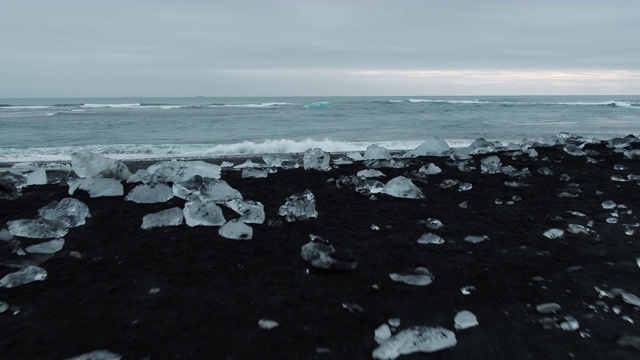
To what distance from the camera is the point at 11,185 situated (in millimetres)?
3965

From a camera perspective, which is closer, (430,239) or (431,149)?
(430,239)

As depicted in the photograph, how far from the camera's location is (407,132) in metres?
16.8

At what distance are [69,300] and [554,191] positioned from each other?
397cm

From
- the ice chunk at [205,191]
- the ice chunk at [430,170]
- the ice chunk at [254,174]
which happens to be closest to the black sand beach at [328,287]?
the ice chunk at [205,191]

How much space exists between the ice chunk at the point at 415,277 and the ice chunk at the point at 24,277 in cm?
170

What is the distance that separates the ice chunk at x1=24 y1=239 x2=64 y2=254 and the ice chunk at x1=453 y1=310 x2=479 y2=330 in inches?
85.5

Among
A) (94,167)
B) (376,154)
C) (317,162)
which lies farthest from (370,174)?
(94,167)

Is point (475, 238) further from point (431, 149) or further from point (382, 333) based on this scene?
point (431, 149)

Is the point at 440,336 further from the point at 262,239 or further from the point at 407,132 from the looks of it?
the point at 407,132

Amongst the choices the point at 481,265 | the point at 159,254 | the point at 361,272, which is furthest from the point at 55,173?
the point at 481,265

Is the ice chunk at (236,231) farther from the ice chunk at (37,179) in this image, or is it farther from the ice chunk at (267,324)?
the ice chunk at (37,179)

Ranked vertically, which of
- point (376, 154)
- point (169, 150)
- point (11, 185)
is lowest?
point (169, 150)

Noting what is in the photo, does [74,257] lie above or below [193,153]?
above

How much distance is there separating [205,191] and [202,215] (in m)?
0.68
